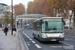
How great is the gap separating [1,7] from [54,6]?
22305 mm

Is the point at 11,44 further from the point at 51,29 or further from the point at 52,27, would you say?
the point at 52,27

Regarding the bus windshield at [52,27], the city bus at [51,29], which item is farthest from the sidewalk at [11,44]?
the bus windshield at [52,27]

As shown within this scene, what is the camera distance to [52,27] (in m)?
15.2

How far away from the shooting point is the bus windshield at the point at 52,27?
49.9 ft

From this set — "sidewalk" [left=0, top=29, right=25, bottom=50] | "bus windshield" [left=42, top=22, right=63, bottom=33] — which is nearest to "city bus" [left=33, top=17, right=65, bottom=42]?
"bus windshield" [left=42, top=22, right=63, bottom=33]

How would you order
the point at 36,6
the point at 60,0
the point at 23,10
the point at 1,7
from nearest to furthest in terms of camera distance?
the point at 1,7, the point at 60,0, the point at 36,6, the point at 23,10

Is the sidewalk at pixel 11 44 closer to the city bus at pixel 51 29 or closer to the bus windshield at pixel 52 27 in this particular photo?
the city bus at pixel 51 29

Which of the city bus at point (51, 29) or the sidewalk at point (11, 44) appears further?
the city bus at point (51, 29)

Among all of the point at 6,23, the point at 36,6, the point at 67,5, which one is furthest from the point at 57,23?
the point at 36,6

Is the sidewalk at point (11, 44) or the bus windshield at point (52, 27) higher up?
the bus windshield at point (52, 27)

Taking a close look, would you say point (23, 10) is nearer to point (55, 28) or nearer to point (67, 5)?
point (67, 5)

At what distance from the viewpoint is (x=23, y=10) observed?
386 feet

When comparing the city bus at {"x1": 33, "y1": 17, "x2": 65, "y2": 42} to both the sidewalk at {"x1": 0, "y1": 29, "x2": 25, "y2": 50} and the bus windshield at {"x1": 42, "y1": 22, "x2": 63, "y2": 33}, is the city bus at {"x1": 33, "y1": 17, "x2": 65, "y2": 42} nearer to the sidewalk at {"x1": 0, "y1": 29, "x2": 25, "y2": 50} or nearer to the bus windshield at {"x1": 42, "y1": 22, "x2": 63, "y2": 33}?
the bus windshield at {"x1": 42, "y1": 22, "x2": 63, "y2": 33}

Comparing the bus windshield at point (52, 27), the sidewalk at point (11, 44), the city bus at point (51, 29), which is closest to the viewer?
the sidewalk at point (11, 44)
